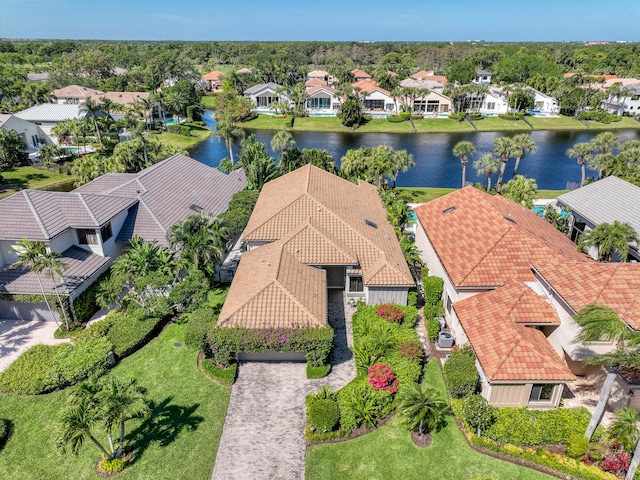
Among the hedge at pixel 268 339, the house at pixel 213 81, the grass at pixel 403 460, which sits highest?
the house at pixel 213 81

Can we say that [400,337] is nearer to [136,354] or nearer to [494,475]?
[494,475]

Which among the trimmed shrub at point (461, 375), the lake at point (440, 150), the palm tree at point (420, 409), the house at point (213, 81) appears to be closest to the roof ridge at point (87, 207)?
the palm tree at point (420, 409)

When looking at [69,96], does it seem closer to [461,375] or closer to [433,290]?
[433,290]

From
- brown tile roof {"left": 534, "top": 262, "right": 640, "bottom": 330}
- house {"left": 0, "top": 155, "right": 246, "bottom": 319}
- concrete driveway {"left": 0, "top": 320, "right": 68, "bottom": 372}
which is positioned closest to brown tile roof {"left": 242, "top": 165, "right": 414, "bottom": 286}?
house {"left": 0, "top": 155, "right": 246, "bottom": 319}

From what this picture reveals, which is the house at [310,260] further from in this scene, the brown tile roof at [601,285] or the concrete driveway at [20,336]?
the concrete driveway at [20,336]

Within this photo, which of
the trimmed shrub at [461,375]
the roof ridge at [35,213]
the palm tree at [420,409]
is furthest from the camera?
the roof ridge at [35,213]
